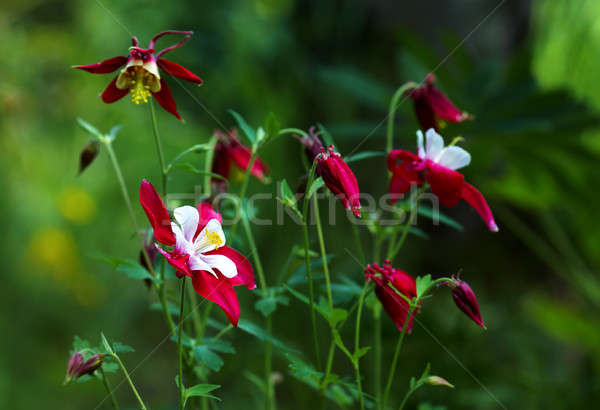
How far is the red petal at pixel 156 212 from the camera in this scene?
444mm

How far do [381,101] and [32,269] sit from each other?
1.44 m

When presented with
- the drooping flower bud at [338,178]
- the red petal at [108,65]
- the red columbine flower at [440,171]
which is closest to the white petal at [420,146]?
the red columbine flower at [440,171]

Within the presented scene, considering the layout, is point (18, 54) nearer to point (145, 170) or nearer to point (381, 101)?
point (145, 170)

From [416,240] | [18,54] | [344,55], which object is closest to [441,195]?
[416,240]

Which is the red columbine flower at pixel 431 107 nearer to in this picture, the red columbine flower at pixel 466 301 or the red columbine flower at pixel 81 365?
the red columbine flower at pixel 466 301

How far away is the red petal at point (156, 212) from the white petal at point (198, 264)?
0.03 metres

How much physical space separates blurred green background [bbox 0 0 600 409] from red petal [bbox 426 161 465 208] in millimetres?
635

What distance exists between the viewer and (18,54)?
2127mm

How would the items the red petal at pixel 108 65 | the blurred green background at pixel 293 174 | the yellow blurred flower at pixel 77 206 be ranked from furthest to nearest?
→ the yellow blurred flower at pixel 77 206
the blurred green background at pixel 293 174
the red petal at pixel 108 65

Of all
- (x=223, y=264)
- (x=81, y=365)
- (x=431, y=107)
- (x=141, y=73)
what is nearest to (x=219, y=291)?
(x=223, y=264)

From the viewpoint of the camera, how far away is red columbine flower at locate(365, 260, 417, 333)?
1.69ft

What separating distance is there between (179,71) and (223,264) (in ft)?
0.67

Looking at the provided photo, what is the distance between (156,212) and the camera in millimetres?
457

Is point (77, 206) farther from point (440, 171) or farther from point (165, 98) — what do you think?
point (440, 171)
